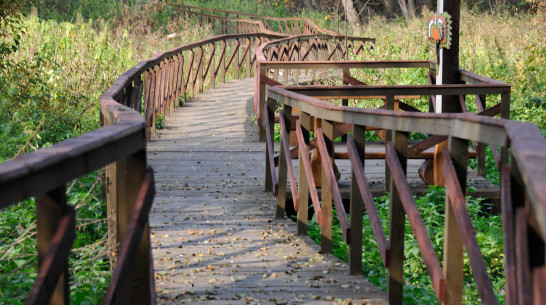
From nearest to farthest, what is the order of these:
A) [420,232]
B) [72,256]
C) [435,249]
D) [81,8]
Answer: [420,232], [72,256], [435,249], [81,8]

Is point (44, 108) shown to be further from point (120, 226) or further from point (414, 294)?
point (120, 226)

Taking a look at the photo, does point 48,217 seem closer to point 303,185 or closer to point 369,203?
point 369,203

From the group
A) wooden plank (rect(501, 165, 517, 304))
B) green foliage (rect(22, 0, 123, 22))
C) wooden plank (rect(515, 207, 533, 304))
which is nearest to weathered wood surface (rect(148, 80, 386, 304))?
wooden plank (rect(501, 165, 517, 304))

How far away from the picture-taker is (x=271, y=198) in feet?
23.3

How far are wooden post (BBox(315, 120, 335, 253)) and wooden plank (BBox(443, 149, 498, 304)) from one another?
5.94 ft

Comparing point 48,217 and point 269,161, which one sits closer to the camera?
point 48,217

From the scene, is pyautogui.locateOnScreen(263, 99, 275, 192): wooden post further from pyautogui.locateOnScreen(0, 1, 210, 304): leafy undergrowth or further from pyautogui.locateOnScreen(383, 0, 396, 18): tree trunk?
pyautogui.locateOnScreen(383, 0, 396, 18): tree trunk

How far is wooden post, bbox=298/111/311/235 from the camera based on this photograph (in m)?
5.72

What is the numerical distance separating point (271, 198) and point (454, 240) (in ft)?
11.9

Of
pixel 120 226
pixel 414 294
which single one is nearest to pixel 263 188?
pixel 414 294

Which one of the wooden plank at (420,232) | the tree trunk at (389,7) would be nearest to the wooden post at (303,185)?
the wooden plank at (420,232)

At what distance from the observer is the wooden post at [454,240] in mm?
3523

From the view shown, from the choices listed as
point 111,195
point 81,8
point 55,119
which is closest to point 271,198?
point 55,119

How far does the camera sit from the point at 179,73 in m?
12.9
